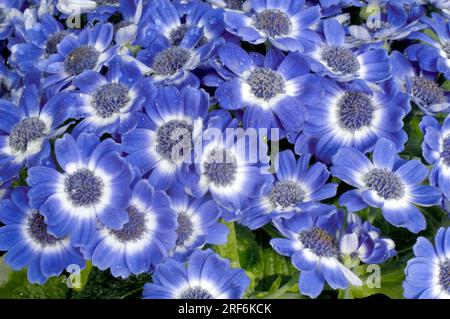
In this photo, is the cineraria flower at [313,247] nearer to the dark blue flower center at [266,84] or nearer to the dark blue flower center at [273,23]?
the dark blue flower center at [266,84]

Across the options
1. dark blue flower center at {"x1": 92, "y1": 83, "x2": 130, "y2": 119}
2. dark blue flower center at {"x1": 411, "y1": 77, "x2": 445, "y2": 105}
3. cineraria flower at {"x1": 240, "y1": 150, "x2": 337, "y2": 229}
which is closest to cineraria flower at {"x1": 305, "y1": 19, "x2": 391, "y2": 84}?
dark blue flower center at {"x1": 411, "y1": 77, "x2": 445, "y2": 105}

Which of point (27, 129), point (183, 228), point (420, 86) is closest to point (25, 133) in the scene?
point (27, 129)

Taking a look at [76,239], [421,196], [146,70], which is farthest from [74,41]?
[421,196]

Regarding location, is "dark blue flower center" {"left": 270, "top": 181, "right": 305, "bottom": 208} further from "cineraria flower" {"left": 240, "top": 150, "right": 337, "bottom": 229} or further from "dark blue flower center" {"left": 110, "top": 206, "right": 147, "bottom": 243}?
"dark blue flower center" {"left": 110, "top": 206, "right": 147, "bottom": 243}

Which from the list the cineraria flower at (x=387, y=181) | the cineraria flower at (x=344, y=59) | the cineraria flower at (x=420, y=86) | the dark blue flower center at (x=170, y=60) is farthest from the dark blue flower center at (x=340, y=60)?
the dark blue flower center at (x=170, y=60)

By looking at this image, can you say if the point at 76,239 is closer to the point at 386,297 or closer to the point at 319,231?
the point at 319,231

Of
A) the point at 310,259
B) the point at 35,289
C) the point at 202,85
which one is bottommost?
the point at 35,289

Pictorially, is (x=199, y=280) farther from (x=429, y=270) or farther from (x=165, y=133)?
Result: (x=429, y=270)
